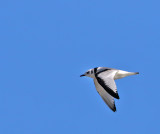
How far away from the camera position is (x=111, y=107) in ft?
58.7

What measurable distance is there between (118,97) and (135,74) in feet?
9.95

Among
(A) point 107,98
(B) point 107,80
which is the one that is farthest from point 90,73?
(B) point 107,80

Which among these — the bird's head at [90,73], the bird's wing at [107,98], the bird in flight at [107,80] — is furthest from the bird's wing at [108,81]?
the bird's head at [90,73]

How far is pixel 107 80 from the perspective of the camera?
55.2 ft

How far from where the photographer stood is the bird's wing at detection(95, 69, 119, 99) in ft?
53.0

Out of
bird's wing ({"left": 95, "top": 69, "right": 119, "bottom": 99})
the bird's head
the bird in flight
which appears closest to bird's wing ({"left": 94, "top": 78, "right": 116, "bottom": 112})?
the bird in flight

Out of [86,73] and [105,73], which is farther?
[86,73]

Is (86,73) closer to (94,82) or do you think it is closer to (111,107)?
(94,82)

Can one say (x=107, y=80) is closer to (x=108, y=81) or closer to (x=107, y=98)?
(x=108, y=81)

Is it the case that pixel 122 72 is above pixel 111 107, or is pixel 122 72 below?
above

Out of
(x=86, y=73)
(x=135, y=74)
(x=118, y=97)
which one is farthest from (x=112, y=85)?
(x=86, y=73)

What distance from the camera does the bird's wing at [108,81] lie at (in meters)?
16.1

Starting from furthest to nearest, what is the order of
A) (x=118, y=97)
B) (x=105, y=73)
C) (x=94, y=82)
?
1. (x=94, y=82)
2. (x=105, y=73)
3. (x=118, y=97)

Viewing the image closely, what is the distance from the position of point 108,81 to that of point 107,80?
9 cm
